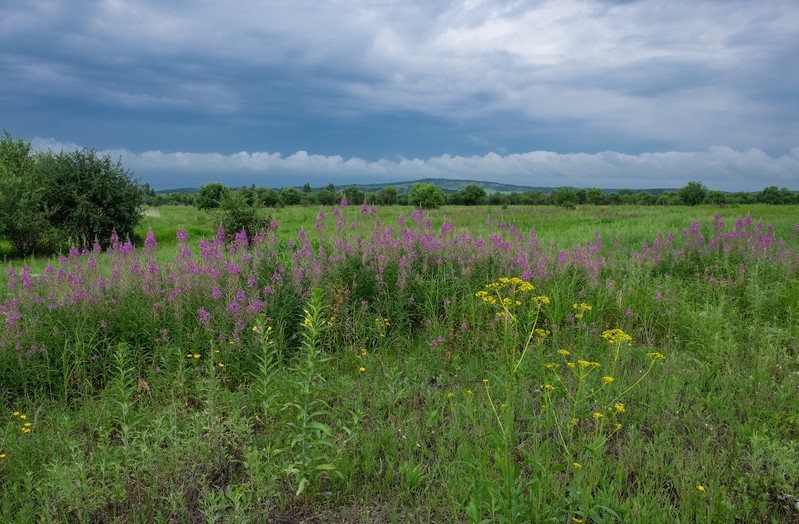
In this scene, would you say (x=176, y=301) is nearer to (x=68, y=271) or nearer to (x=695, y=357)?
(x=68, y=271)

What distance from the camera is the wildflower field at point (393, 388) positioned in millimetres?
3135

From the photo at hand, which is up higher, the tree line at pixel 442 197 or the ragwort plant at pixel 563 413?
the tree line at pixel 442 197

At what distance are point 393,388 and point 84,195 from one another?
19669 mm

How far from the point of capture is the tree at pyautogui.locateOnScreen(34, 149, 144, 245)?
1938 centimetres

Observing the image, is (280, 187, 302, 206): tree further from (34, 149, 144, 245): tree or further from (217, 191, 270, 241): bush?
(217, 191, 270, 241): bush

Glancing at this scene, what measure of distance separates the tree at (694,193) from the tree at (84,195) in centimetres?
5435

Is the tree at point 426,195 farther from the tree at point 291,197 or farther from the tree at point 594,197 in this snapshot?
the tree at point 594,197

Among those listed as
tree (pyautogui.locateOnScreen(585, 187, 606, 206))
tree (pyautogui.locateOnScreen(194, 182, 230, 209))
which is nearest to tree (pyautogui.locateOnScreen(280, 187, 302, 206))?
tree (pyautogui.locateOnScreen(194, 182, 230, 209))

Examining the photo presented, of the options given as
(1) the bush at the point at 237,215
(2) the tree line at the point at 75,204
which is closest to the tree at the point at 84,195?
(2) the tree line at the point at 75,204

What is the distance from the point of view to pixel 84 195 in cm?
1939

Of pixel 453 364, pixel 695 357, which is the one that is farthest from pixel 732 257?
pixel 453 364

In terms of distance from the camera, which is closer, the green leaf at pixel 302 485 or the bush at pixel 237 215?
the green leaf at pixel 302 485

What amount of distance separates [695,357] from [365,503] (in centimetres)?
412

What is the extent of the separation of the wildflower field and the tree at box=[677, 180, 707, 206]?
53.1m
